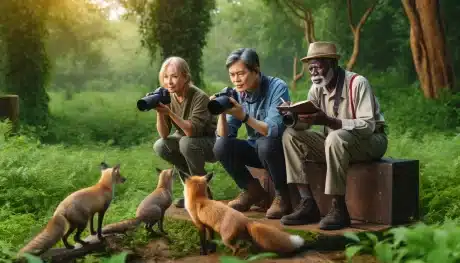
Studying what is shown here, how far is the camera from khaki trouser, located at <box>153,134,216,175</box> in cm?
572

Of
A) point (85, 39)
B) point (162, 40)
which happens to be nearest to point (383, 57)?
point (162, 40)

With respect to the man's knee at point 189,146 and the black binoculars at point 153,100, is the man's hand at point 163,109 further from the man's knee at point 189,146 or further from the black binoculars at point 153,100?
the man's knee at point 189,146

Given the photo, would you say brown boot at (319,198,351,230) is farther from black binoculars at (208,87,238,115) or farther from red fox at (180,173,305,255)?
black binoculars at (208,87,238,115)

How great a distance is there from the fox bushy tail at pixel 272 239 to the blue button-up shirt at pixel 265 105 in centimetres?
89

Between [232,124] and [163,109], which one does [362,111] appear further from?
[163,109]

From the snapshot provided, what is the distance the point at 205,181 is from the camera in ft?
15.4

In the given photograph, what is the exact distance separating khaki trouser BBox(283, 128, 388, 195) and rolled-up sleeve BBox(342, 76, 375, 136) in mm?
61

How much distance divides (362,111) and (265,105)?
0.83 meters

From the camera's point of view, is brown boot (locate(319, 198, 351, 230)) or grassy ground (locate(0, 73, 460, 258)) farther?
grassy ground (locate(0, 73, 460, 258))

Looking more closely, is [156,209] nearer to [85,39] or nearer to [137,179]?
[137,179]

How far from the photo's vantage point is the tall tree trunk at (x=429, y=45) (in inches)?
584

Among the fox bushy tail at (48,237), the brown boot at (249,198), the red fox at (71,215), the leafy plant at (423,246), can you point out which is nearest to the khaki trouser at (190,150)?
the brown boot at (249,198)

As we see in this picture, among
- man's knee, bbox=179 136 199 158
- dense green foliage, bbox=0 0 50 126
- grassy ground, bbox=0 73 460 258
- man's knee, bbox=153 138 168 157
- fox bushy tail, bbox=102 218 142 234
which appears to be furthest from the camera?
dense green foliage, bbox=0 0 50 126

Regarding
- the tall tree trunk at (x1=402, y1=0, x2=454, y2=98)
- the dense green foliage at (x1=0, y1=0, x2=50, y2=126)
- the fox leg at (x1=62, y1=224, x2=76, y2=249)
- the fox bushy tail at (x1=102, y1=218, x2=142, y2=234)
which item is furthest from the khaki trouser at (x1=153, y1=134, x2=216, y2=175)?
the tall tree trunk at (x1=402, y1=0, x2=454, y2=98)
